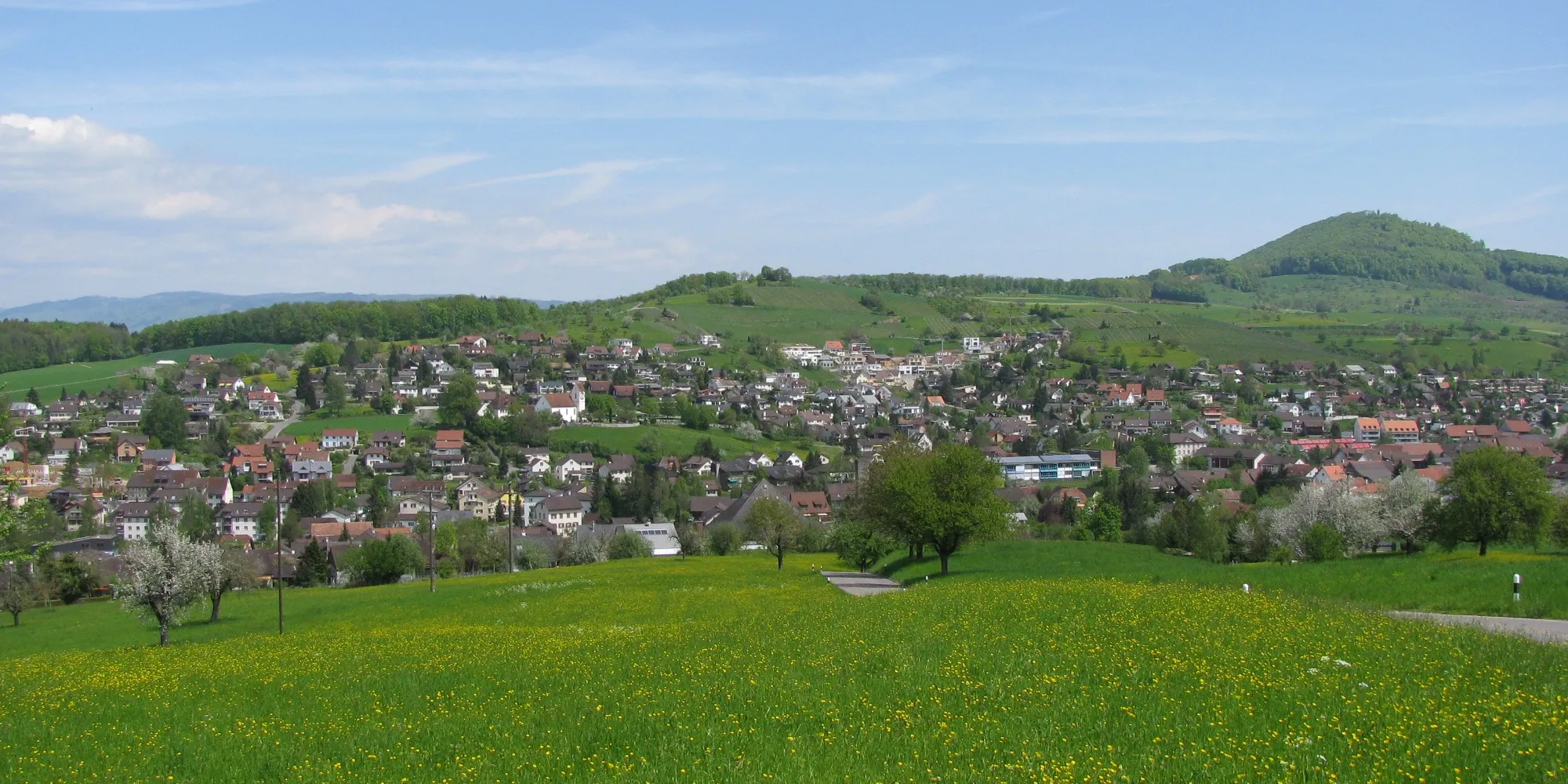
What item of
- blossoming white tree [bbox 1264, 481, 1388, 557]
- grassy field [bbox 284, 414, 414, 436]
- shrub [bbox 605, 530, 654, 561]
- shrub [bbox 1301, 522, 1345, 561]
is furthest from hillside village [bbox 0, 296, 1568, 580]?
shrub [bbox 1301, 522, 1345, 561]

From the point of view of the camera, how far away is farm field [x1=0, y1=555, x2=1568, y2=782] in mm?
10242

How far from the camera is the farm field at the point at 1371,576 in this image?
22.3m

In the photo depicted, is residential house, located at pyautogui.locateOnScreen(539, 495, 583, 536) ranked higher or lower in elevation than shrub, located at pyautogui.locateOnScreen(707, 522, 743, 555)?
lower

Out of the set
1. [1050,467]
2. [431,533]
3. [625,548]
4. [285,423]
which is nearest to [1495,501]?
[431,533]

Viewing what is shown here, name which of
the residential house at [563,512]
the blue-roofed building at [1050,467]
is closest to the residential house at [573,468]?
the residential house at [563,512]

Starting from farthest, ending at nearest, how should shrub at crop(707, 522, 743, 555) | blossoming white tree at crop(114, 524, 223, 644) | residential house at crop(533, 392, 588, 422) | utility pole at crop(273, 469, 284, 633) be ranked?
residential house at crop(533, 392, 588, 422) < shrub at crop(707, 522, 743, 555) < utility pole at crop(273, 469, 284, 633) < blossoming white tree at crop(114, 524, 223, 644)

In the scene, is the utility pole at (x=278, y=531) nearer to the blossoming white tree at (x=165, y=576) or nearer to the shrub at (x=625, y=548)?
the blossoming white tree at (x=165, y=576)

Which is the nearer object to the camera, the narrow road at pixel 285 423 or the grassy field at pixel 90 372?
the narrow road at pixel 285 423

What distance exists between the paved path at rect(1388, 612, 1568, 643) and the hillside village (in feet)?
201

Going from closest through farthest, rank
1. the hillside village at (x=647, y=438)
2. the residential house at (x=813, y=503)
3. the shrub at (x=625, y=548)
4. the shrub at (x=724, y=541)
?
the shrub at (x=724, y=541) → the shrub at (x=625, y=548) → the hillside village at (x=647, y=438) → the residential house at (x=813, y=503)

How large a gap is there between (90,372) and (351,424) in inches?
2187

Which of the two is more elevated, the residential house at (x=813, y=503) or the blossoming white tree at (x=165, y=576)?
the blossoming white tree at (x=165, y=576)

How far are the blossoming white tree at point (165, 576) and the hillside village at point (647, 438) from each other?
34.4 m

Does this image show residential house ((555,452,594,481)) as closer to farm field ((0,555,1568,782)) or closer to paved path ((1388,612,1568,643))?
farm field ((0,555,1568,782))
